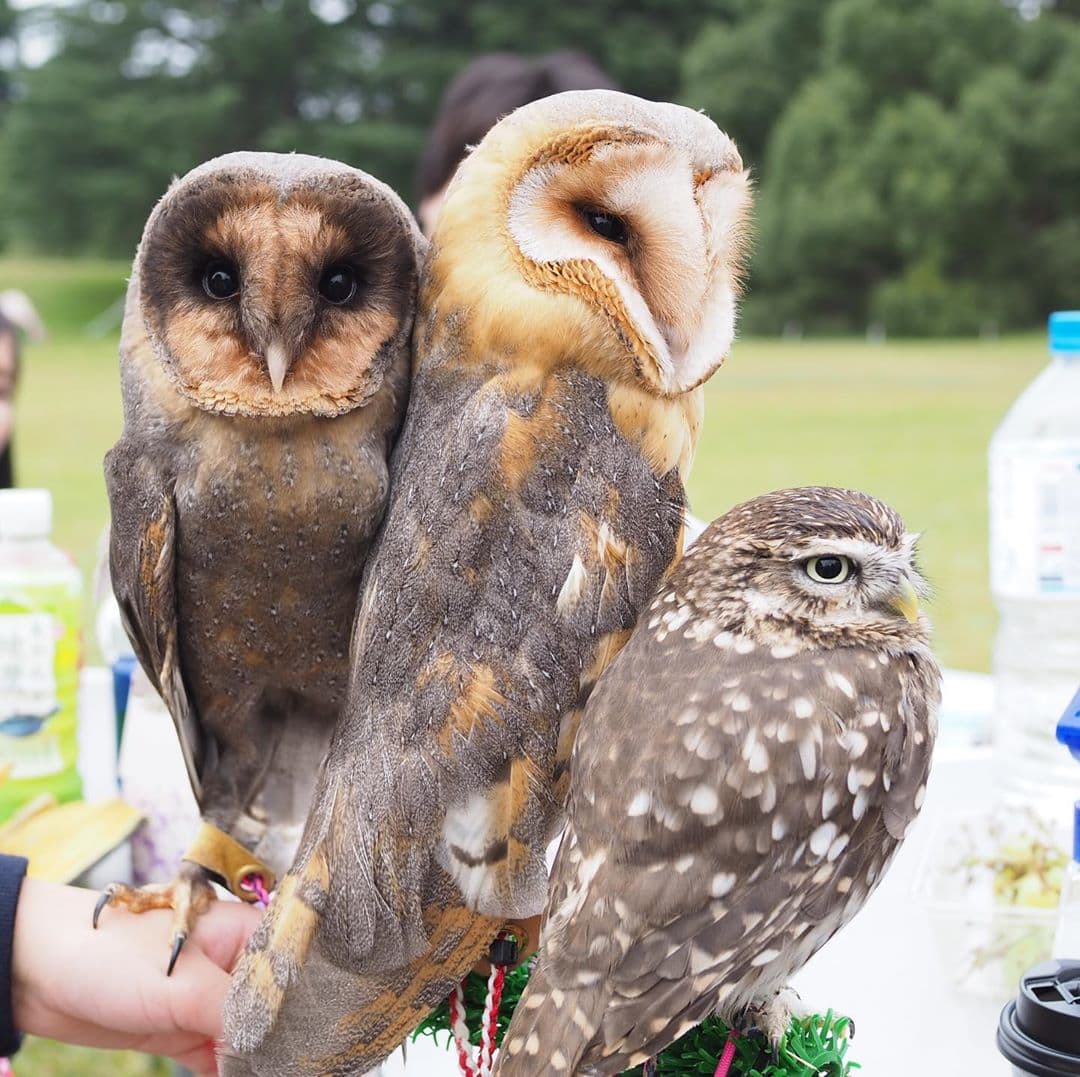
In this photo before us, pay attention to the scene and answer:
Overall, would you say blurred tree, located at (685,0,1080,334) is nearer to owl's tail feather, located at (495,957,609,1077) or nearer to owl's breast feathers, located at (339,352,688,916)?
owl's breast feathers, located at (339,352,688,916)

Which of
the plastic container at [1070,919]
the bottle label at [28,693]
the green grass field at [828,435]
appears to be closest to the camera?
the plastic container at [1070,919]

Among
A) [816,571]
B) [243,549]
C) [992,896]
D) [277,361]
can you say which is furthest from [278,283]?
[992,896]

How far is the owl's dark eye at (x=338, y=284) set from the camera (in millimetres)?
682

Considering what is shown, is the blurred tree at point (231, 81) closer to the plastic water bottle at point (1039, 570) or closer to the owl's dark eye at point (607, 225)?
the plastic water bottle at point (1039, 570)

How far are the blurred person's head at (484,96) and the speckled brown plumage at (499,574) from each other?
5.24ft

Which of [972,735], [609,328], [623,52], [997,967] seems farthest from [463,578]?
[623,52]

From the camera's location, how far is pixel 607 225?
648 mm

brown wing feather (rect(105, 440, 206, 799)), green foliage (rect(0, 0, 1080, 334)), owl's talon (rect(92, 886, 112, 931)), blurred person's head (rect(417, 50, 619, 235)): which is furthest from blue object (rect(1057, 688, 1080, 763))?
green foliage (rect(0, 0, 1080, 334))

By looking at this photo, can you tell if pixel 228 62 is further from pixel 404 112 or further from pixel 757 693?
pixel 757 693

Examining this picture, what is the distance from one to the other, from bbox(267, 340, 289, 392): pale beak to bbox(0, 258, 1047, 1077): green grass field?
40 cm

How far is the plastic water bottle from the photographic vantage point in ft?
3.95

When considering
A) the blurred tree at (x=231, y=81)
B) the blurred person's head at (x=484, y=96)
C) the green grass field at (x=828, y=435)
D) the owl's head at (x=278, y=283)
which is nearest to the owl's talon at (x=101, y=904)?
the owl's head at (x=278, y=283)

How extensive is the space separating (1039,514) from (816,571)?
0.73 metres

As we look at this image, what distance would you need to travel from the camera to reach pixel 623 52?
20.7 meters
